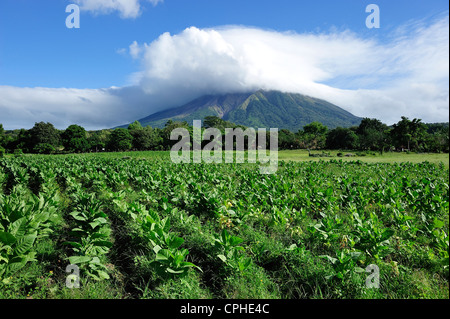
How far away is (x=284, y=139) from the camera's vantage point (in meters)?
84.1

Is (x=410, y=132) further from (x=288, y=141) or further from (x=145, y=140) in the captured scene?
(x=145, y=140)

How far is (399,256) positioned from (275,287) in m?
2.65

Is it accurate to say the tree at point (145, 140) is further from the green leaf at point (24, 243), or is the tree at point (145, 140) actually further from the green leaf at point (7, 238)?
the green leaf at point (7, 238)

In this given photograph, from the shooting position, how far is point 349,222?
5977 mm

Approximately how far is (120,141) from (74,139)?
42.2 ft

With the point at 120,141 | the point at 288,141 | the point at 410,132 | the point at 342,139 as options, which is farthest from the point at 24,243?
the point at 288,141

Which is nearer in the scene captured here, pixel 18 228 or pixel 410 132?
pixel 18 228

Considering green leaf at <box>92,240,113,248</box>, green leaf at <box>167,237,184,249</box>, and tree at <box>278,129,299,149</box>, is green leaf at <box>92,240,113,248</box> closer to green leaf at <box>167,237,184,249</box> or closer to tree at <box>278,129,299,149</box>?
green leaf at <box>167,237,184,249</box>

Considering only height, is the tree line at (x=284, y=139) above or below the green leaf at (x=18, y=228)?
above

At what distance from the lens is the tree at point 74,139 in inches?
2751

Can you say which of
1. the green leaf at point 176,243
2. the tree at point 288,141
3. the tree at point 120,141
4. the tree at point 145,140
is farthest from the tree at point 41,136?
the green leaf at point 176,243

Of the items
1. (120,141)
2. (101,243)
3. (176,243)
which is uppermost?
(120,141)
